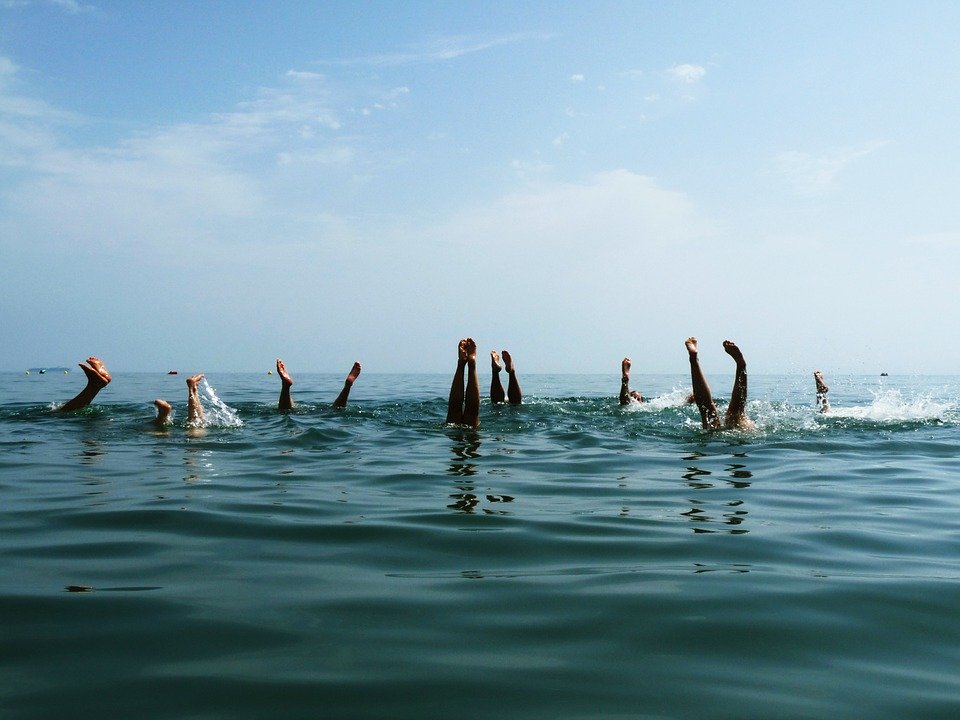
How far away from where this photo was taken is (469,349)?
976 centimetres

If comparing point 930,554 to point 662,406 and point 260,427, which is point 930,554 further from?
point 662,406

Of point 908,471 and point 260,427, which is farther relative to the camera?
Answer: point 260,427

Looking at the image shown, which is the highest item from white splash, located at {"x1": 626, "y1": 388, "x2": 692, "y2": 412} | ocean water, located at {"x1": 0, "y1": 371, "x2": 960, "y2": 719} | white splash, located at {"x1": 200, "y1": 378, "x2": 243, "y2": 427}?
white splash, located at {"x1": 626, "y1": 388, "x2": 692, "y2": 412}

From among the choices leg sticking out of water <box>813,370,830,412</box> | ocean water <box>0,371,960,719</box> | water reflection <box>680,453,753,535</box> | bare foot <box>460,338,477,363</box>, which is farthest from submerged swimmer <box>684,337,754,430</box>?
leg sticking out of water <box>813,370,830,412</box>

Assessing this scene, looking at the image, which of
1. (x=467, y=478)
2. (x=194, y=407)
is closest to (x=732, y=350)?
(x=467, y=478)

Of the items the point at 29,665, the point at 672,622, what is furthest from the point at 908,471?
the point at 29,665

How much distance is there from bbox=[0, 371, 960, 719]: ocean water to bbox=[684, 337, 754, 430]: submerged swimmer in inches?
69.1

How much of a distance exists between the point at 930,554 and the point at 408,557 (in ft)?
10.2

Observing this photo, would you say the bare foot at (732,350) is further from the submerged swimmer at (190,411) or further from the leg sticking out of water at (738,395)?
the submerged swimmer at (190,411)

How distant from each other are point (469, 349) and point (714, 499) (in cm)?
433

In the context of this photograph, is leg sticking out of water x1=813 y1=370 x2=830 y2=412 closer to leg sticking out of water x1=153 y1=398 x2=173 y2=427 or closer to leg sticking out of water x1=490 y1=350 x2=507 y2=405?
leg sticking out of water x1=490 y1=350 x2=507 y2=405

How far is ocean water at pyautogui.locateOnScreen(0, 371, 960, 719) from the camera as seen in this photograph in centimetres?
262

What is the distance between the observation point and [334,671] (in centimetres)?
275

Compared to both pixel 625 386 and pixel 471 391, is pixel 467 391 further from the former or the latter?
pixel 625 386
